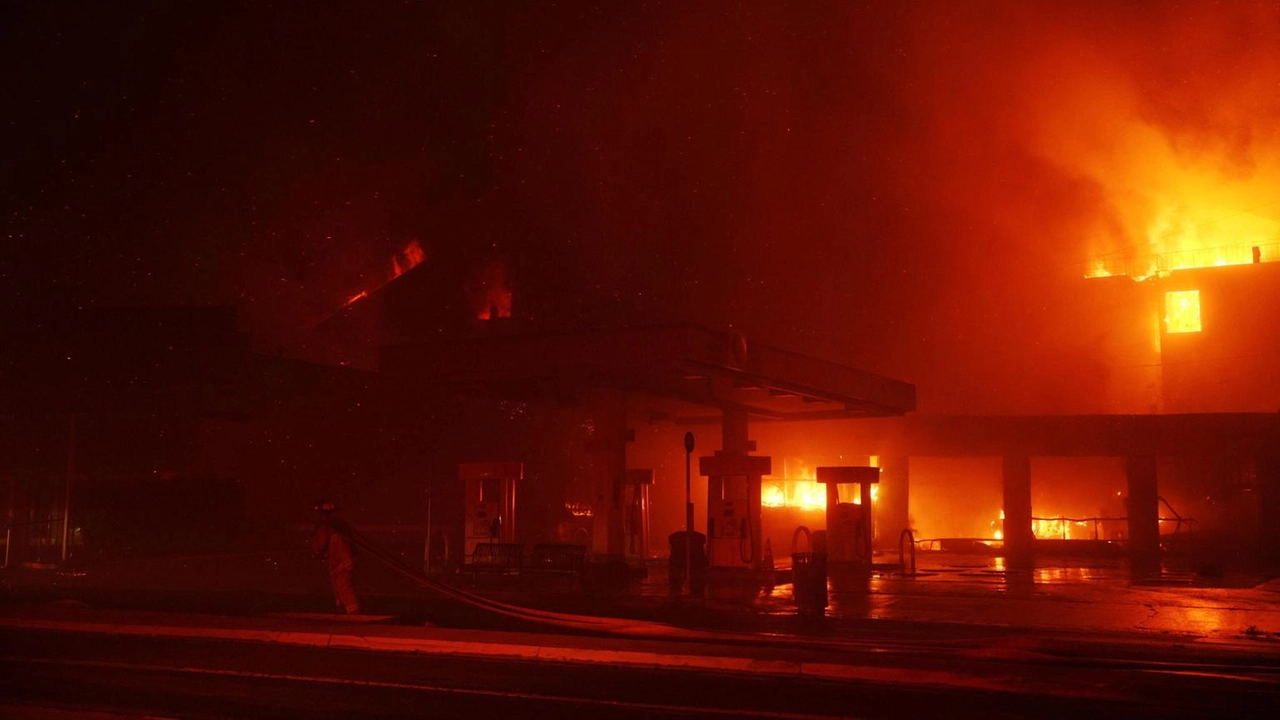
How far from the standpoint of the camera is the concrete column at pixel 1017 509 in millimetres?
35094

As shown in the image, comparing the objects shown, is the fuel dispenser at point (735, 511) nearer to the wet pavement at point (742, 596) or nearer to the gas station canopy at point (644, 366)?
the wet pavement at point (742, 596)

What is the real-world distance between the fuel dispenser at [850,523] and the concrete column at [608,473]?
4876mm

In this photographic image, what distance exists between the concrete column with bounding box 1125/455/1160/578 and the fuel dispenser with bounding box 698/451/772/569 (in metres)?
16.7

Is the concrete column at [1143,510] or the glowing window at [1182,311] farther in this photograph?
the glowing window at [1182,311]

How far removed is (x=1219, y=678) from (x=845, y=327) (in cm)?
5527

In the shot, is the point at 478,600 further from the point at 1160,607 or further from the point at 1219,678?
the point at 1160,607

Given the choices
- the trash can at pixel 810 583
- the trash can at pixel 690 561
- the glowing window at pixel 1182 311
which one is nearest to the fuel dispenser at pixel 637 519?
the trash can at pixel 690 561

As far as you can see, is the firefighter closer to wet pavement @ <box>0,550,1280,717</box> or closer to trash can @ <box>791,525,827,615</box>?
wet pavement @ <box>0,550,1280,717</box>

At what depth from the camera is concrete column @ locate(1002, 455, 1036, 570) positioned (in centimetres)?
3509

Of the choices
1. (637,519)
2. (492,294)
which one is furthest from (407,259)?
(637,519)

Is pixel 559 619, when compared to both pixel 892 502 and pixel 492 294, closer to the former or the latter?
pixel 892 502

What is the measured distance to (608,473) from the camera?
26.1m

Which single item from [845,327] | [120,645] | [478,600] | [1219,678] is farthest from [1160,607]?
[845,327]

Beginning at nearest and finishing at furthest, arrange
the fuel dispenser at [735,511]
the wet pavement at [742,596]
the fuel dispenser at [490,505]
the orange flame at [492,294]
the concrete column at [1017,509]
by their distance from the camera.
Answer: the wet pavement at [742,596]
the fuel dispenser at [735,511]
the fuel dispenser at [490,505]
the concrete column at [1017,509]
the orange flame at [492,294]
